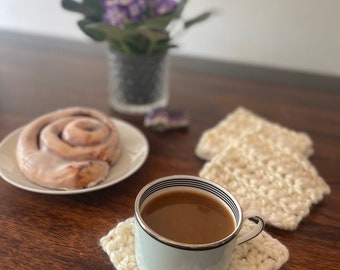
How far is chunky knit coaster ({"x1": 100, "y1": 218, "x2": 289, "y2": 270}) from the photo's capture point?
17.7 inches

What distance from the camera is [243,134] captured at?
65cm

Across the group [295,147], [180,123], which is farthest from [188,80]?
[295,147]

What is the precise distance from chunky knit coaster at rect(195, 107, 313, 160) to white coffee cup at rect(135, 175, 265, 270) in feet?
0.64

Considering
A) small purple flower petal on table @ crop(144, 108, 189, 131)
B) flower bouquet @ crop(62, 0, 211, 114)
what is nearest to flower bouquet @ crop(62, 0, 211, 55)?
flower bouquet @ crop(62, 0, 211, 114)

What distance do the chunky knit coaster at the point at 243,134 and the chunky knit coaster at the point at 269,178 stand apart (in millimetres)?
27

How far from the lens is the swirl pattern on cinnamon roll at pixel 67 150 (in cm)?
53

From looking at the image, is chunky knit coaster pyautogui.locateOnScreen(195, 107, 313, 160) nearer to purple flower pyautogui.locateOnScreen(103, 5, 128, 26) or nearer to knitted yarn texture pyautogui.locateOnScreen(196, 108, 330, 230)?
knitted yarn texture pyautogui.locateOnScreen(196, 108, 330, 230)

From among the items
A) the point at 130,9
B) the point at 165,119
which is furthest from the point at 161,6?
the point at 165,119

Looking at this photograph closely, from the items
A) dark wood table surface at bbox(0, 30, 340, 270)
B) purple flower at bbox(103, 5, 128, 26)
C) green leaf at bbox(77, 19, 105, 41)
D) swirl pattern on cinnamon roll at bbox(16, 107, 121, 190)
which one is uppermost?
purple flower at bbox(103, 5, 128, 26)

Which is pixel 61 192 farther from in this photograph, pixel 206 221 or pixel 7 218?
pixel 206 221

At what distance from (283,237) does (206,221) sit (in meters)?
0.13

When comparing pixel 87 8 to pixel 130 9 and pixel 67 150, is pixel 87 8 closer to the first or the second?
pixel 130 9

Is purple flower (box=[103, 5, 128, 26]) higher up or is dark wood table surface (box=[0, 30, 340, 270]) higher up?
purple flower (box=[103, 5, 128, 26])

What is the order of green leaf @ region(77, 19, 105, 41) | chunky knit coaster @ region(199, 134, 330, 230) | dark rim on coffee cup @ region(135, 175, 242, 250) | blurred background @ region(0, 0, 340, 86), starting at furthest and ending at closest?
blurred background @ region(0, 0, 340, 86) < green leaf @ region(77, 19, 105, 41) < chunky knit coaster @ region(199, 134, 330, 230) < dark rim on coffee cup @ region(135, 175, 242, 250)
